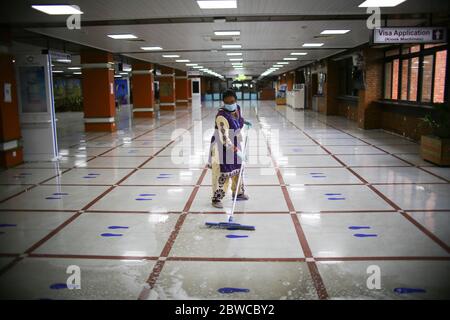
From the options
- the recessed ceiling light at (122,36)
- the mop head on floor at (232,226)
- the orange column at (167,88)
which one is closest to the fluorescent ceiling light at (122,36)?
the recessed ceiling light at (122,36)

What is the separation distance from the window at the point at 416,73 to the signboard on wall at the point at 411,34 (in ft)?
8.80

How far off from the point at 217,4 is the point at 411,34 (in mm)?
3683

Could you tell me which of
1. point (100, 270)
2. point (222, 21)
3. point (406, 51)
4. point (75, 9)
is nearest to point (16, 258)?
point (100, 270)

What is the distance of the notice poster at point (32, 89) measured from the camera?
958cm

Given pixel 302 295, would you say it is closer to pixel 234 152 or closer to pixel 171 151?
pixel 234 152

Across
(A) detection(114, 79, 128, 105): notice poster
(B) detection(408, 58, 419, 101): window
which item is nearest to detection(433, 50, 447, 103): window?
(B) detection(408, 58, 419, 101): window

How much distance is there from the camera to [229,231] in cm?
488

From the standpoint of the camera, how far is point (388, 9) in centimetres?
761

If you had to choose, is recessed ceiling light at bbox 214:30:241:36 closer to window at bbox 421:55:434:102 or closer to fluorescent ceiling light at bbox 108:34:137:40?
fluorescent ceiling light at bbox 108:34:137:40

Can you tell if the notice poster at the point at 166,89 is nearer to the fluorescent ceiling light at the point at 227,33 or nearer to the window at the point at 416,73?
the window at the point at 416,73

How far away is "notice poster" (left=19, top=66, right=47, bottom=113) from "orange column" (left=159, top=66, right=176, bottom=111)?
1787cm

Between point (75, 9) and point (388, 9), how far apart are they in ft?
18.2

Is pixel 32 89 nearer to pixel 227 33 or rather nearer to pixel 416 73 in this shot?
pixel 227 33
